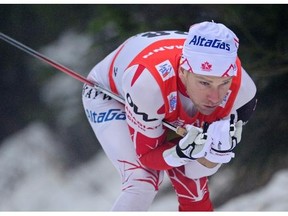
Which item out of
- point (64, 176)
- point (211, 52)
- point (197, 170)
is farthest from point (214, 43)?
point (64, 176)

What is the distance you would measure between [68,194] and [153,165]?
0.89 metres

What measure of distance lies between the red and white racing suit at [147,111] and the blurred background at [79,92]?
740 mm

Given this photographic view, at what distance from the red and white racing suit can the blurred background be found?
740mm

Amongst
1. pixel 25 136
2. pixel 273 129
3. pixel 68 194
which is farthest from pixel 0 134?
pixel 273 129

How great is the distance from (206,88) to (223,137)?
0.35 feet

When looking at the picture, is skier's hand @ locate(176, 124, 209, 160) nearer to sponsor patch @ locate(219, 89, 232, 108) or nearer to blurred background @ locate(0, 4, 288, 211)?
sponsor patch @ locate(219, 89, 232, 108)

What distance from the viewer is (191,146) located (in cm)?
204

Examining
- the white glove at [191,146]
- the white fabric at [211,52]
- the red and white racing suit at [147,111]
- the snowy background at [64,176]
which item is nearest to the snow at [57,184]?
the snowy background at [64,176]

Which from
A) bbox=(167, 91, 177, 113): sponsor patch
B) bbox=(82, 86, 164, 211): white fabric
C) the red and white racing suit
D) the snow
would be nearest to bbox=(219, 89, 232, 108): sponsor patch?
the red and white racing suit

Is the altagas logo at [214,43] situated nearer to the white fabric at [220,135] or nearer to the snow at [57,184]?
the white fabric at [220,135]

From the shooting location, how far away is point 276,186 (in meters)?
3.01

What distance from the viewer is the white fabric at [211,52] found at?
197cm

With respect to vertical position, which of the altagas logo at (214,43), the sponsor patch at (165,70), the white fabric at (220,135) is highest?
the altagas logo at (214,43)

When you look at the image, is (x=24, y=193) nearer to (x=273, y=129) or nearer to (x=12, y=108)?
(x=12, y=108)
